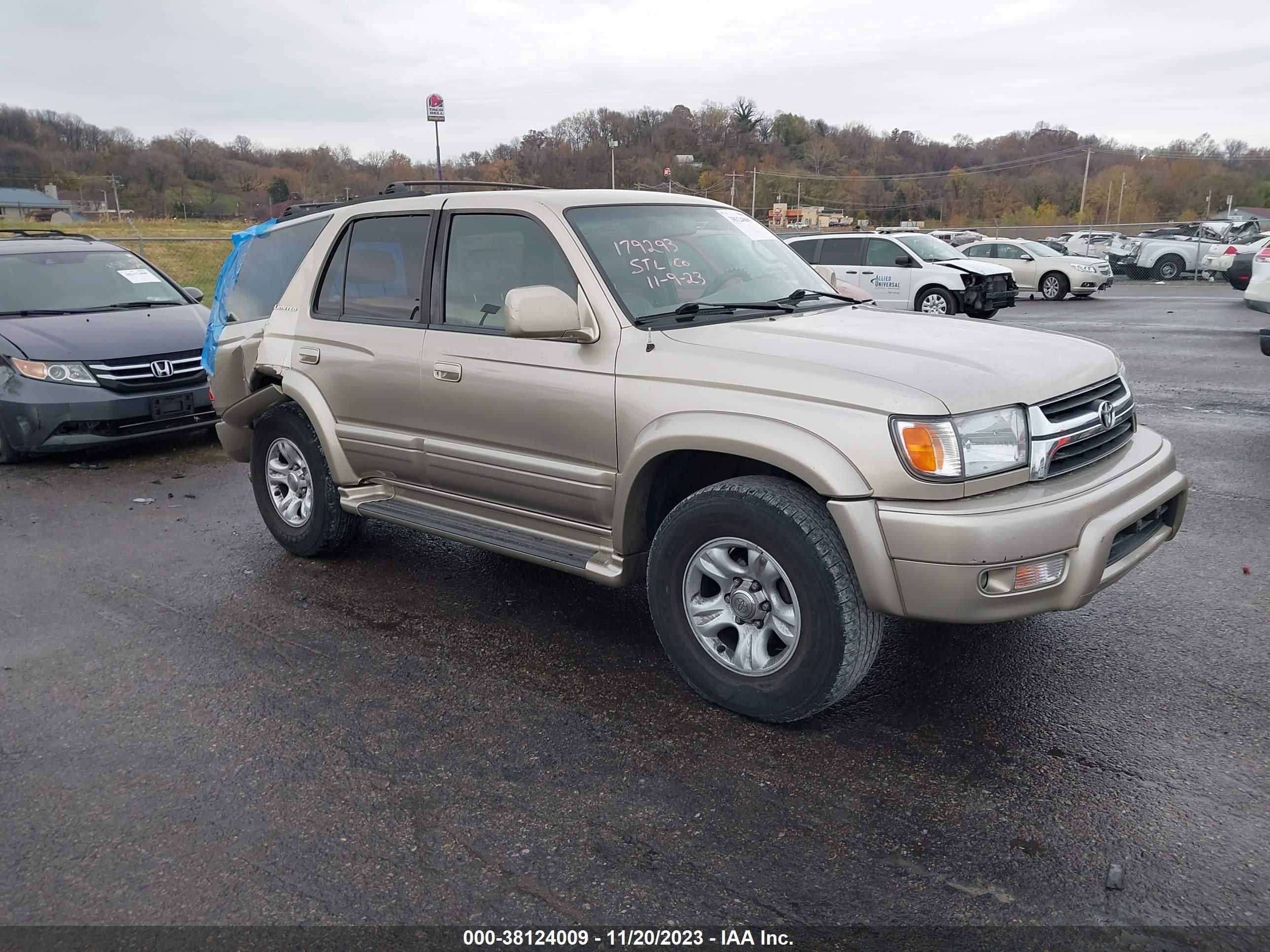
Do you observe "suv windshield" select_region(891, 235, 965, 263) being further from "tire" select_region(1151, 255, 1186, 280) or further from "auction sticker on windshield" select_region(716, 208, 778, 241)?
"auction sticker on windshield" select_region(716, 208, 778, 241)

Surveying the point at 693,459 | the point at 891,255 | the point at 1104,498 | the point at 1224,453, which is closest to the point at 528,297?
the point at 693,459

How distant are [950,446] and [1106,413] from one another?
90 cm

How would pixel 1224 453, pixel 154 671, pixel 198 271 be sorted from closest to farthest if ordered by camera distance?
pixel 154 671 → pixel 1224 453 → pixel 198 271

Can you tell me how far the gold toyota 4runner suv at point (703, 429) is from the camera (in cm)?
306

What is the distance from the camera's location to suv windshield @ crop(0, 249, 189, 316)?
8336 mm

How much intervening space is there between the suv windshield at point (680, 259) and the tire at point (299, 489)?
196cm

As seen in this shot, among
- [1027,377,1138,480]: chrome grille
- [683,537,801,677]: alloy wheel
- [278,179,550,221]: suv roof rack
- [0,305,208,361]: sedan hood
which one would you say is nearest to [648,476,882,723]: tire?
[683,537,801,677]: alloy wheel

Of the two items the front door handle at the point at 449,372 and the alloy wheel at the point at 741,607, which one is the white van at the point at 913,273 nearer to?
the front door handle at the point at 449,372

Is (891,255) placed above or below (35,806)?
above

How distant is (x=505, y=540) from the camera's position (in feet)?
13.6

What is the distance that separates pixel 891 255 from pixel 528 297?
15.0m

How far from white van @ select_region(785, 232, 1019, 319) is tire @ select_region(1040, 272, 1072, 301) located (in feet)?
17.7

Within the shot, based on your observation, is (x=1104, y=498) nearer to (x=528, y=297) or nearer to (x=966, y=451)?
(x=966, y=451)

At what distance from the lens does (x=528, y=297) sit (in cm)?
358
